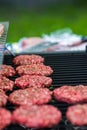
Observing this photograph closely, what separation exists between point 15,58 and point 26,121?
1.59 meters

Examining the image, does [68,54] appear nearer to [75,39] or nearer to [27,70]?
[27,70]

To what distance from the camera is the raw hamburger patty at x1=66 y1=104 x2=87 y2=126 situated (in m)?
2.73

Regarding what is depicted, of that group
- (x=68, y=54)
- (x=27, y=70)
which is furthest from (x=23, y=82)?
(x=68, y=54)

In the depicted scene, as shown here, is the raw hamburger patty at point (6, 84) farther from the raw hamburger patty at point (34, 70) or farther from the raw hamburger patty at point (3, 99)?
the raw hamburger patty at point (34, 70)

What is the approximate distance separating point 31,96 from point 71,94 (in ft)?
Answer: 1.05

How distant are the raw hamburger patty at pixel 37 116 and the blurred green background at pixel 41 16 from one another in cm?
511

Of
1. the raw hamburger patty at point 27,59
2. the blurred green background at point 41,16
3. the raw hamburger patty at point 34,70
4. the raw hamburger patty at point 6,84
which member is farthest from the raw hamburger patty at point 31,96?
the blurred green background at point 41,16

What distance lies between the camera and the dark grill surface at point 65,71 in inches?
121

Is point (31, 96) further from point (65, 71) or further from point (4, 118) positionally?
point (65, 71)

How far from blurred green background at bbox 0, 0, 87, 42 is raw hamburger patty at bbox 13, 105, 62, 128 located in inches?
201

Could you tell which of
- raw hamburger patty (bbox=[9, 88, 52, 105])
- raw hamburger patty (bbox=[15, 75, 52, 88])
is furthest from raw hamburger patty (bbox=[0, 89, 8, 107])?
raw hamburger patty (bbox=[15, 75, 52, 88])

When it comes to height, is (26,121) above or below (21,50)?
below

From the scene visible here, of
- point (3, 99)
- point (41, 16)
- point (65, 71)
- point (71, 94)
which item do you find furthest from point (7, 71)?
point (41, 16)

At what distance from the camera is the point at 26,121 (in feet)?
8.93
